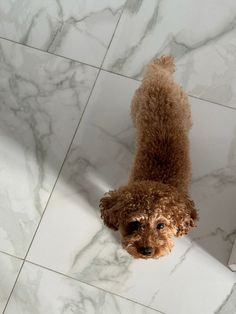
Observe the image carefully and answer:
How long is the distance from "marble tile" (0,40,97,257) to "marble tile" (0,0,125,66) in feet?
0.15

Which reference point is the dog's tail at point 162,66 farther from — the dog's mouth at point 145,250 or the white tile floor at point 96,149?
the dog's mouth at point 145,250

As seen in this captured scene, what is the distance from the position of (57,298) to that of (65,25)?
925 millimetres

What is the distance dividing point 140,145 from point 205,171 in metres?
0.28

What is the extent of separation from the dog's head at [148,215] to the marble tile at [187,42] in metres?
0.50

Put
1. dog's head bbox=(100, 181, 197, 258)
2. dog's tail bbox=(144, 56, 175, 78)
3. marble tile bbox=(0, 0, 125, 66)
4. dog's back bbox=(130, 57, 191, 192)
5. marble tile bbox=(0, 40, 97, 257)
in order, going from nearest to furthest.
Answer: dog's head bbox=(100, 181, 197, 258), dog's back bbox=(130, 57, 191, 192), dog's tail bbox=(144, 56, 175, 78), marble tile bbox=(0, 40, 97, 257), marble tile bbox=(0, 0, 125, 66)

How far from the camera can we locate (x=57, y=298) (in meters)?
1.33

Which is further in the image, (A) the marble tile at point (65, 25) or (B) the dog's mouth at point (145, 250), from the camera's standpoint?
(A) the marble tile at point (65, 25)

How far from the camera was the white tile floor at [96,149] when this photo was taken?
1315 mm

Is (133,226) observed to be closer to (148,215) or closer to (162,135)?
(148,215)

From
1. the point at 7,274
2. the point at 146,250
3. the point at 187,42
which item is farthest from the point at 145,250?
the point at 187,42

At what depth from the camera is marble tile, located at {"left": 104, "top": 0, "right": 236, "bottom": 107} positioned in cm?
144

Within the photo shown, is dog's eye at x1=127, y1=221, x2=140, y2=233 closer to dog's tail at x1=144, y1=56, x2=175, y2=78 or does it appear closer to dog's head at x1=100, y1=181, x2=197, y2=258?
dog's head at x1=100, y1=181, x2=197, y2=258

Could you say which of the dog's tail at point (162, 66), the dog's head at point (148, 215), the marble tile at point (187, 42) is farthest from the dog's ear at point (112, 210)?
the marble tile at point (187, 42)

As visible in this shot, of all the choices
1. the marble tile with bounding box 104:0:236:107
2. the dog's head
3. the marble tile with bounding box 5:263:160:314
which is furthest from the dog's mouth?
the marble tile with bounding box 104:0:236:107
